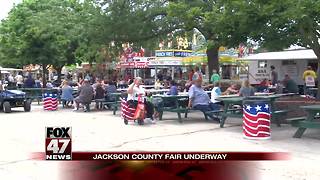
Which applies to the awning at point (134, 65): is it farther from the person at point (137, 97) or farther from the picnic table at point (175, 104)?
the person at point (137, 97)

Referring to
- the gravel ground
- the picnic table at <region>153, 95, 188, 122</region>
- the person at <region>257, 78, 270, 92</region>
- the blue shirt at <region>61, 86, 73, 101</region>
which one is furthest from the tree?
the blue shirt at <region>61, 86, 73, 101</region>

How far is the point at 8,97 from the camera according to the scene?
19594 mm

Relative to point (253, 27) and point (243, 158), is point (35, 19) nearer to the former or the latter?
point (253, 27)

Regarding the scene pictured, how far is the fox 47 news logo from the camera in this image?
9.45 feet

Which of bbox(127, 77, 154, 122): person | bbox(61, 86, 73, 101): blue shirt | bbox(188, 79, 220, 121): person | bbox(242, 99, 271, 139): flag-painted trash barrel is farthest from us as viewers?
bbox(61, 86, 73, 101): blue shirt

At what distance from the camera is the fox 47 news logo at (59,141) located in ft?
9.45

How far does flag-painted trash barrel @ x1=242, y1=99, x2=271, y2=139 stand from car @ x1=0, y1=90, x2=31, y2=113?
38.0ft

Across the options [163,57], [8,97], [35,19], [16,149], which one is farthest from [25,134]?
[163,57]

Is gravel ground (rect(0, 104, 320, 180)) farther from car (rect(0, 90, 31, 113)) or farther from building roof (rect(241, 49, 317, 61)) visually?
building roof (rect(241, 49, 317, 61))

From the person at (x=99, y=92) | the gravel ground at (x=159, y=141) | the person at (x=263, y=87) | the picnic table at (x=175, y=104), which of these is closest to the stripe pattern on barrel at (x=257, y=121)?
the gravel ground at (x=159, y=141)

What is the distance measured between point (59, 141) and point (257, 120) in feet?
26.8

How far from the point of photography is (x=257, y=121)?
10562mm

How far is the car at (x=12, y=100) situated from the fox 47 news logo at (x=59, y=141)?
678 inches

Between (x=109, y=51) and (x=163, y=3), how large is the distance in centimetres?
424
